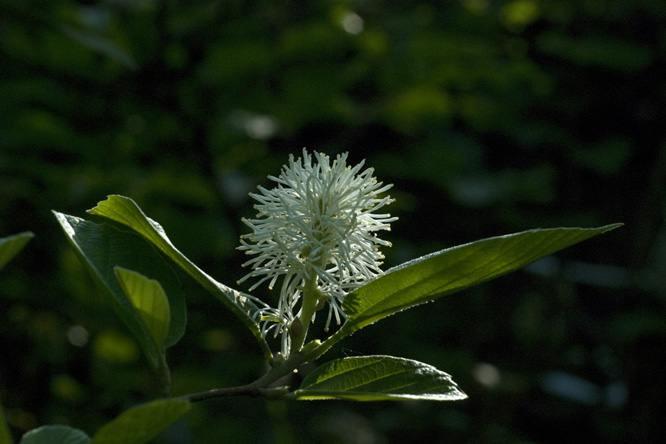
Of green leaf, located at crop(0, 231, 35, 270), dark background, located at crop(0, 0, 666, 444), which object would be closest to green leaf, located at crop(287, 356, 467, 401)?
green leaf, located at crop(0, 231, 35, 270)

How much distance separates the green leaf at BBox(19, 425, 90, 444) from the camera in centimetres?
74

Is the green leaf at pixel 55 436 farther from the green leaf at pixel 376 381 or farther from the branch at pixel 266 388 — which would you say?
the green leaf at pixel 376 381

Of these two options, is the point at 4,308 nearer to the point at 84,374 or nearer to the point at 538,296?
the point at 84,374

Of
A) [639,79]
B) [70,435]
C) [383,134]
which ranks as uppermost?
[639,79]

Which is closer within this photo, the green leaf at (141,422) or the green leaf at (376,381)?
the green leaf at (141,422)

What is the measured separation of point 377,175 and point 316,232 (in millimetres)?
2087

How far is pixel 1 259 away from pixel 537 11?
11.5 ft

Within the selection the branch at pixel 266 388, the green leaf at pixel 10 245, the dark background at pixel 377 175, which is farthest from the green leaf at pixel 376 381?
the dark background at pixel 377 175

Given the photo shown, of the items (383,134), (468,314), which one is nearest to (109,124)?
(383,134)

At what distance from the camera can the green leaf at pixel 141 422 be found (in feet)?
2.00

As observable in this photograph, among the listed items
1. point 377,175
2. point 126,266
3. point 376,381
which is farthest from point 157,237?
point 377,175

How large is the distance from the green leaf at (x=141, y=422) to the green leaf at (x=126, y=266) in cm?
14

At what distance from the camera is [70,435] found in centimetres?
75

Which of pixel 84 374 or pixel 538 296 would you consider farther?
pixel 538 296
